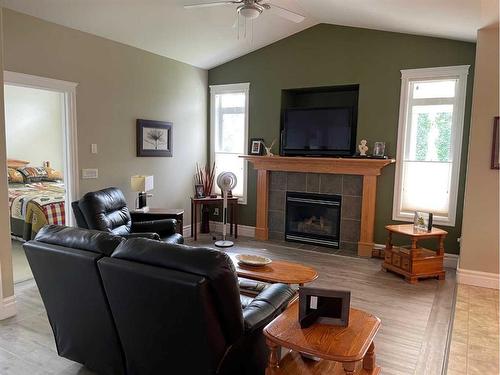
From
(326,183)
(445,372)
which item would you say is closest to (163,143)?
(326,183)

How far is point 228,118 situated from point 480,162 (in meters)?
3.82

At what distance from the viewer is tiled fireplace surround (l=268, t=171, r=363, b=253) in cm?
535

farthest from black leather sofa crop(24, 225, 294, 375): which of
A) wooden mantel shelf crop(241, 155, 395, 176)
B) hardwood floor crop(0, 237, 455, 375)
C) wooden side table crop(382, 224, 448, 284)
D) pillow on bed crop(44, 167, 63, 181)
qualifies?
pillow on bed crop(44, 167, 63, 181)

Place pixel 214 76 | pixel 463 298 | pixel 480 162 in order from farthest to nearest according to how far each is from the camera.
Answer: pixel 214 76, pixel 480 162, pixel 463 298

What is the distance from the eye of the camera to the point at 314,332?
1.84 meters

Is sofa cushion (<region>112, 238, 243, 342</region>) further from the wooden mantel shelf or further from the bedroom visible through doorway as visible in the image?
the wooden mantel shelf

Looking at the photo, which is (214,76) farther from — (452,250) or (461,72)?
(452,250)

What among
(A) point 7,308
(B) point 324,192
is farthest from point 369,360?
(B) point 324,192

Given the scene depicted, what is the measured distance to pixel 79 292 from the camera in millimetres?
2102

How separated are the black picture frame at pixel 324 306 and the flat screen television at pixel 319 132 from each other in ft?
12.1

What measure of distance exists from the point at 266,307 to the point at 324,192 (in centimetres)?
367

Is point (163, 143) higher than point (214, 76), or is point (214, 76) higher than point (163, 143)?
point (214, 76)

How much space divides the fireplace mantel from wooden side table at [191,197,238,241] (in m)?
0.41

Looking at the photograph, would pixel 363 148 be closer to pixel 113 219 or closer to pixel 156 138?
pixel 156 138
